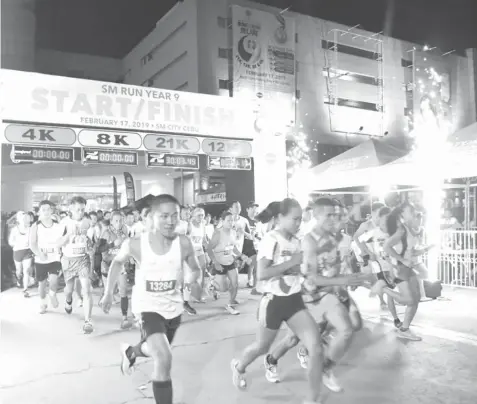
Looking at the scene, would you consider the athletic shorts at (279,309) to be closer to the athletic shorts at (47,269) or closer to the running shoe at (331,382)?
the running shoe at (331,382)

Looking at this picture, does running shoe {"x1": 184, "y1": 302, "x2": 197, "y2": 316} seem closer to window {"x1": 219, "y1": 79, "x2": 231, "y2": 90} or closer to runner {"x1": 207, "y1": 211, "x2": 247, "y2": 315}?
runner {"x1": 207, "y1": 211, "x2": 247, "y2": 315}

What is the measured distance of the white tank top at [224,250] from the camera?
25.9 ft

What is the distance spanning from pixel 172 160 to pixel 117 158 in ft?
4.03

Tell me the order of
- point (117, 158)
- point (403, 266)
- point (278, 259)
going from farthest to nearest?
point (117, 158) → point (403, 266) → point (278, 259)

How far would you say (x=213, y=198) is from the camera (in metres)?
23.7

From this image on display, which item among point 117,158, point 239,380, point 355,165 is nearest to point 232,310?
point 239,380

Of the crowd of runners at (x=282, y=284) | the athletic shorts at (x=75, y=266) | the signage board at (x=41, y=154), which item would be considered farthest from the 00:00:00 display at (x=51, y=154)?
the crowd of runners at (x=282, y=284)

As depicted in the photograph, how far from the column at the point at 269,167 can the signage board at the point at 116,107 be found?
1.48 ft

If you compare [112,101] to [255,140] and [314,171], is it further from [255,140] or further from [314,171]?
[314,171]

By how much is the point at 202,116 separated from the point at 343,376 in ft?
21.1

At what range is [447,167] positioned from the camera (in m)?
8.26

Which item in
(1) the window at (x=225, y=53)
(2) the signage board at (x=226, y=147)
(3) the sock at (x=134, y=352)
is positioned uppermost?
(1) the window at (x=225, y=53)

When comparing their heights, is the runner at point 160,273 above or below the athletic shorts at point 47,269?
above

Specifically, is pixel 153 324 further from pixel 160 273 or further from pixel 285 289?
pixel 285 289
